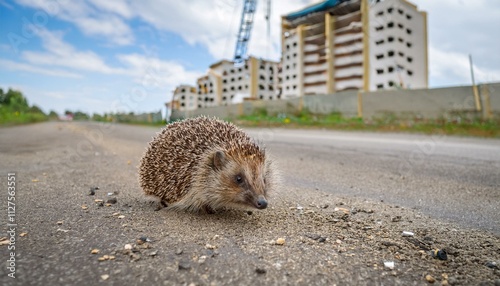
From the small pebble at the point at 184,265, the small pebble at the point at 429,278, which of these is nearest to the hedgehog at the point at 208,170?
the small pebble at the point at 184,265

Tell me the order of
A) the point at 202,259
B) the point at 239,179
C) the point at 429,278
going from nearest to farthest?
1. the point at 429,278
2. the point at 202,259
3. the point at 239,179

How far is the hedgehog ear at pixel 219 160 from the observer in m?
3.74

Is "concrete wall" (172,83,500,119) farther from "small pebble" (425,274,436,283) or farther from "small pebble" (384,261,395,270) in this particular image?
"small pebble" (425,274,436,283)

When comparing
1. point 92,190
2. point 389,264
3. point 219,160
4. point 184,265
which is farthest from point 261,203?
point 92,190

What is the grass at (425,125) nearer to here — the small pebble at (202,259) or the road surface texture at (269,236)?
the road surface texture at (269,236)

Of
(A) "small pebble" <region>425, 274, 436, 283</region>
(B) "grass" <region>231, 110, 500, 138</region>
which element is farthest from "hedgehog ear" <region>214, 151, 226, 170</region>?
(B) "grass" <region>231, 110, 500, 138</region>

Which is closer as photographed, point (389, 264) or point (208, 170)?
point (389, 264)

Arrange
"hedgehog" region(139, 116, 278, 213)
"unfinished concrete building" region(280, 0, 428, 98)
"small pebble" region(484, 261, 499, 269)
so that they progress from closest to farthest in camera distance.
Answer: "small pebble" region(484, 261, 499, 269), "hedgehog" region(139, 116, 278, 213), "unfinished concrete building" region(280, 0, 428, 98)

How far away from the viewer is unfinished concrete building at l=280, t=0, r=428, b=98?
36531 millimetres

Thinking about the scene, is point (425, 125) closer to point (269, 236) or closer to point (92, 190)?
point (269, 236)

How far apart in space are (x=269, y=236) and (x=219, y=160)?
3.94 ft

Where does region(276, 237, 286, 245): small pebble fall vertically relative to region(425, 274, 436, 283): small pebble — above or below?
above

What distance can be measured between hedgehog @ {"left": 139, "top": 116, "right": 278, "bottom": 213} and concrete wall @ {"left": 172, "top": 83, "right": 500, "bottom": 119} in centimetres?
997

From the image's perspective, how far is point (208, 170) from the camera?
384 cm
